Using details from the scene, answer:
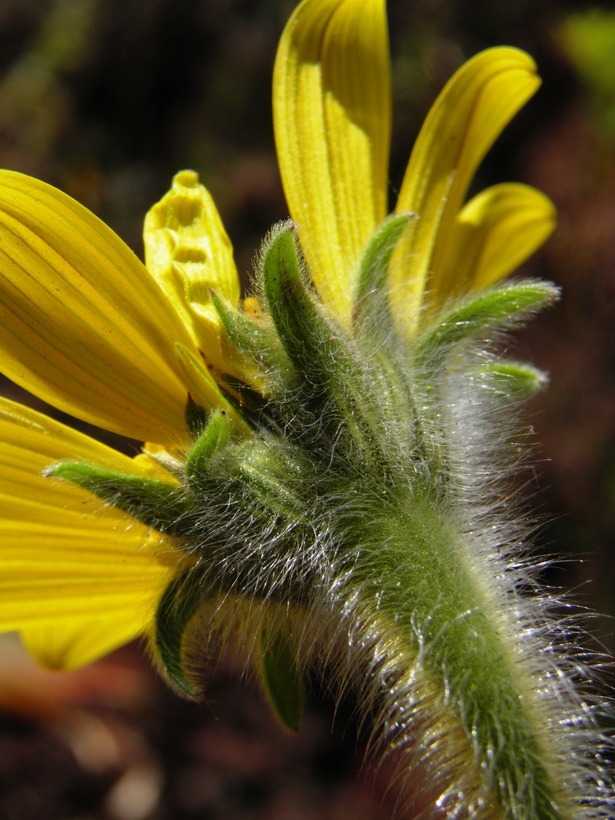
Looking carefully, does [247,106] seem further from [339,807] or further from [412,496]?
[412,496]

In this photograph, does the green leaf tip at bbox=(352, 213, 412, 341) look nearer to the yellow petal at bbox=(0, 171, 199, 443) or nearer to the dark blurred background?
the yellow petal at bbox=(0, 171, 199, 443)

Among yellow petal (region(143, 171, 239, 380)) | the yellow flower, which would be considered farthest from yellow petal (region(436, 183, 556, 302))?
yellow petal (region(143, 171, 239, 380))

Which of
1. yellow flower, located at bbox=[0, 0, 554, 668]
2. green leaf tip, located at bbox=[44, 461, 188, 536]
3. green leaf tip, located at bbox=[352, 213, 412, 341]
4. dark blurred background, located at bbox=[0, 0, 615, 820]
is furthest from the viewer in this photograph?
dark blurred background, located at bbox=[0, 0, 615, 820]

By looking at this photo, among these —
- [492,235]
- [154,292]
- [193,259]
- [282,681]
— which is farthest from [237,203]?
[282,681]

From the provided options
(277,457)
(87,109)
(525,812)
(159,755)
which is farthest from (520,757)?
(87,109)

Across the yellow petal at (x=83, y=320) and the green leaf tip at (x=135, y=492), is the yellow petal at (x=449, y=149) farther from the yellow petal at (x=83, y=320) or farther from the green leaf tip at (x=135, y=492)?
the green leaf tip at (x=135, y=492)

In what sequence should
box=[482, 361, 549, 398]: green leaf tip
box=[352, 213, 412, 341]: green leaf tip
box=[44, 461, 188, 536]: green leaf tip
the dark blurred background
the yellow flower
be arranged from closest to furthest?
box=[44, 461, 188, 536]: green leaf tip
the yellow flower
box=[352, 213, 412, 341]: green leaf tip
box=[482, 361, 549, 398]: green leaf tip
the dark blurred background
